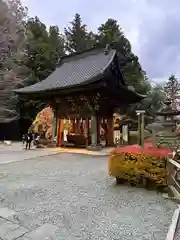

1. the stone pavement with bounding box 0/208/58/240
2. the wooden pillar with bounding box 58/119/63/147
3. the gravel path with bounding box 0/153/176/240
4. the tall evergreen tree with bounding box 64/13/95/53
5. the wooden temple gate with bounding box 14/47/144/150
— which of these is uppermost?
the tall evergreen tree with bounding box 64/13/95/53

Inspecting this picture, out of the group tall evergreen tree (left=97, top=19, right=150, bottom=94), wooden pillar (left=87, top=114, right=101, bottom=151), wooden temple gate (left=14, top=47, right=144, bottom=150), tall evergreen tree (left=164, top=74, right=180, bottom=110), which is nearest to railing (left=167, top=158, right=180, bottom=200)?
wooden temple gate (left=14, top=47, right=144, bottom=150)

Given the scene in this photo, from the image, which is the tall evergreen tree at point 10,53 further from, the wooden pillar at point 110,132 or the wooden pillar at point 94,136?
the wooden pillar at point 94,136

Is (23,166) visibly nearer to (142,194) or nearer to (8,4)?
(142,194)

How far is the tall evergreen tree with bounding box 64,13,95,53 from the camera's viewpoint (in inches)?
1399

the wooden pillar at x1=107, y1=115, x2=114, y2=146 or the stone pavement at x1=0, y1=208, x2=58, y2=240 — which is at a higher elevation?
the wooden pillar at x1=107, y1=115, x2=114, y2=146

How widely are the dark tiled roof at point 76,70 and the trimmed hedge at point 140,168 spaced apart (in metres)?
6.74

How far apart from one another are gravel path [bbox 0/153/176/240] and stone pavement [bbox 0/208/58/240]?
0.14m

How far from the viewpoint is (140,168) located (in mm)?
5504

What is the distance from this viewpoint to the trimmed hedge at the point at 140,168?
5.23 m

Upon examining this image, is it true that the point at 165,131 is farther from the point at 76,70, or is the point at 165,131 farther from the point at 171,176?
the point at 76,70

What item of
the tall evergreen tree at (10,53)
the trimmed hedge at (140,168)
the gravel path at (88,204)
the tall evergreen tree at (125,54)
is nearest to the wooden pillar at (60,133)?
the gravel path at (88,204)

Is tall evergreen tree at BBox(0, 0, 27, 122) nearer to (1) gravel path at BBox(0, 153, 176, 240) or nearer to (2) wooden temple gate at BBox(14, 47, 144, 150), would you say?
(2) wooden temple gate at BBox(14, 47, 144, 150)

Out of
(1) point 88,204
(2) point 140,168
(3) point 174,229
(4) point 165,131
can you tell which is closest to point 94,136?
(4) point 165,131

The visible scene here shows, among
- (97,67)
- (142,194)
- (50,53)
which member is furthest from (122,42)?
(142,194)
